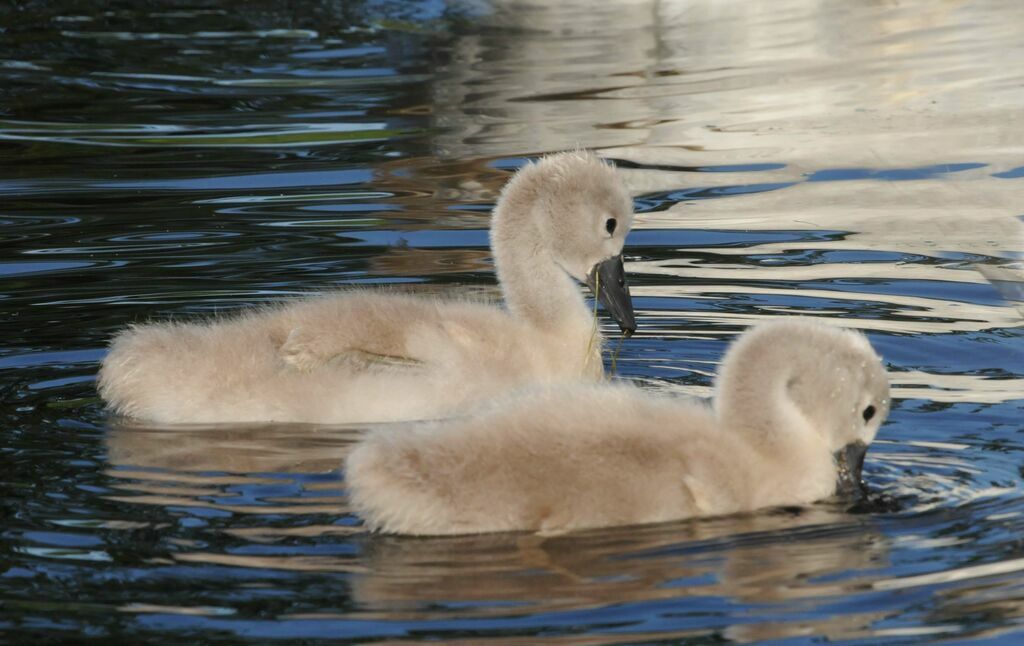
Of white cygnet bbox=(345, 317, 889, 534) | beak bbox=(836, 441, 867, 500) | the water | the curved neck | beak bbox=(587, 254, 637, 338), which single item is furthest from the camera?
beak bbox=(587, 254, 637, 338)

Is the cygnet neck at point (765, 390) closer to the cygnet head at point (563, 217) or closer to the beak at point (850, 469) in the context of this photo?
the beak at point (850, 469)

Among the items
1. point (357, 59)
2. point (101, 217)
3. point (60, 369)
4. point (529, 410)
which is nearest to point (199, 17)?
point (357, 59)

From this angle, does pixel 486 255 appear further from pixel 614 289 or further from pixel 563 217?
pixel 563 217

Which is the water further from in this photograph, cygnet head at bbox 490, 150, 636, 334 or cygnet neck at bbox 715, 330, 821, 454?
cygnet head at bbox 490, 150, 636, 334

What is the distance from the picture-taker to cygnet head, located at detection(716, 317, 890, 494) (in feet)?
19.2

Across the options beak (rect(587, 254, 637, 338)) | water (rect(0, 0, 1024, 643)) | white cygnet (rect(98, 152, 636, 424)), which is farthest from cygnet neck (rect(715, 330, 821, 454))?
beak (rect(587, 254, 637, 338))

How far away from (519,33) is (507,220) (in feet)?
35.0

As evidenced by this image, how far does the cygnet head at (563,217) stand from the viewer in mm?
7555

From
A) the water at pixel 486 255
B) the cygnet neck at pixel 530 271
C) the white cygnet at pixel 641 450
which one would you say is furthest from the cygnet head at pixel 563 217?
the white cygnet at pixel 641 450

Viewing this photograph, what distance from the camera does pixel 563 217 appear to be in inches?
299

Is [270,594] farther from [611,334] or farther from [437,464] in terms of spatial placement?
[611,334]

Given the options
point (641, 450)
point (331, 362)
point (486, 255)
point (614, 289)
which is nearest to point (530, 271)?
point (614, 289)

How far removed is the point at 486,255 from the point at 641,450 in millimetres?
4317

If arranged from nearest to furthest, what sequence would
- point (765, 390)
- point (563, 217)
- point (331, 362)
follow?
point (765, 390) < point (331, 362) < point (563, 217)
